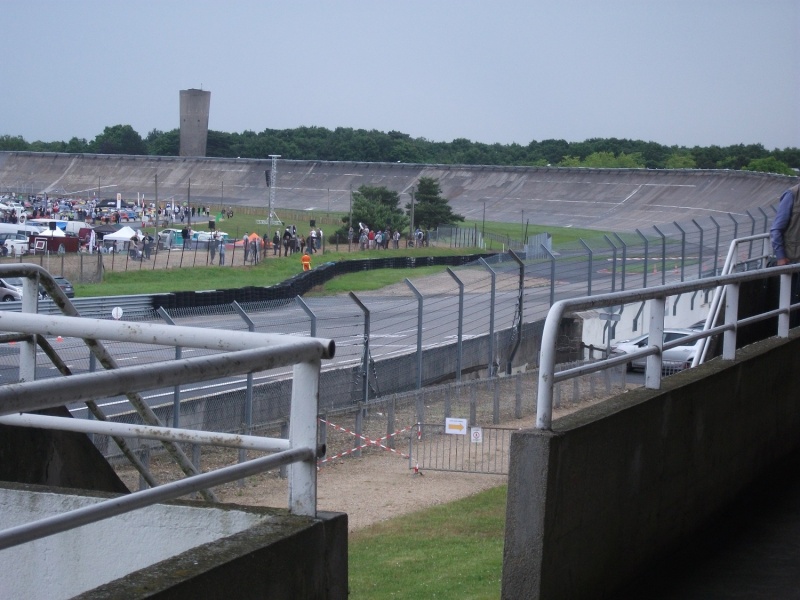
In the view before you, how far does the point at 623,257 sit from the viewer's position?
22.8 meters

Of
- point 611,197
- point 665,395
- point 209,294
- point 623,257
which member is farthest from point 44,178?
point 665,395

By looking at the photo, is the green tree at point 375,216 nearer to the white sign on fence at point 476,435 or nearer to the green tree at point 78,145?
the white sign on fence at point 476,435

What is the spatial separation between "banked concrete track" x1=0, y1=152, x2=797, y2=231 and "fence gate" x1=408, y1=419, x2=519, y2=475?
202 feet

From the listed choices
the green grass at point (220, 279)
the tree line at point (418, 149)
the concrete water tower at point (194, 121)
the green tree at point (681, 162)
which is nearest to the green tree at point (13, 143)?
the tree line at point (418, 149)

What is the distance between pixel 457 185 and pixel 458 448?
92.5m

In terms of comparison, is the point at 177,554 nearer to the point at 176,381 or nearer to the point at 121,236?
the point at 176,381

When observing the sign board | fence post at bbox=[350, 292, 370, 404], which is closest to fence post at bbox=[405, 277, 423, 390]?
fence post at bbox=[350, 292, 370, 404]

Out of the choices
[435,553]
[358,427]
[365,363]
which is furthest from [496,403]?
[435,553]

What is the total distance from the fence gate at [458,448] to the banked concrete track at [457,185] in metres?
61.5

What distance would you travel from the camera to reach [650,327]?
5094mm

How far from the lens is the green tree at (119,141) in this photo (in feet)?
593

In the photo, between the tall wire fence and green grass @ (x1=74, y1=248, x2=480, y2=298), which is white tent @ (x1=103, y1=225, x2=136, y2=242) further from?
the tall wire fence

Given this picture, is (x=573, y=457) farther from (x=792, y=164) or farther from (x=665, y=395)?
(x=792, y=164)

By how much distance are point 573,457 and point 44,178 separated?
128 m
